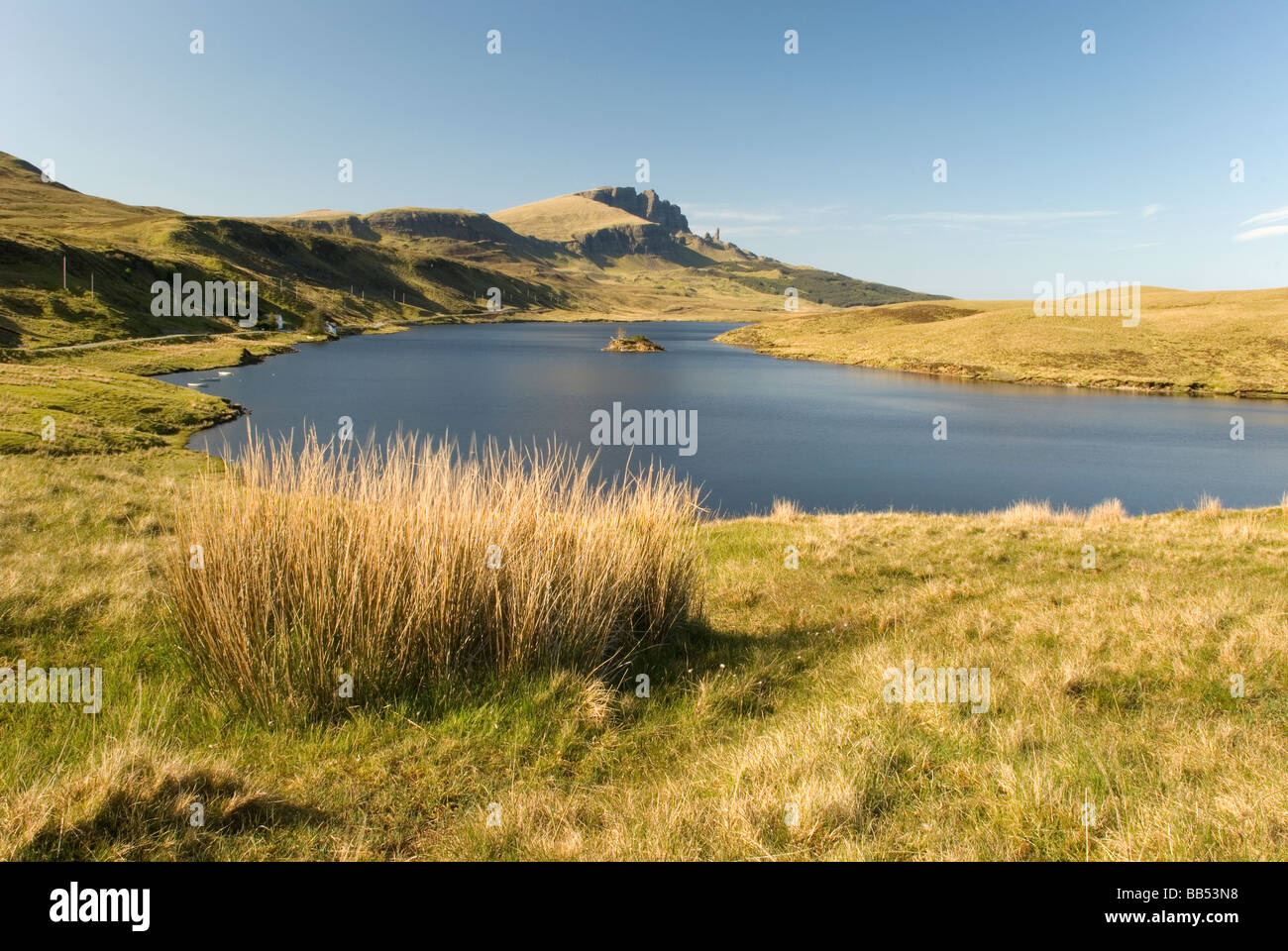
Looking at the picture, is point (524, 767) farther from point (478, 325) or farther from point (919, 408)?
point (478, 325)

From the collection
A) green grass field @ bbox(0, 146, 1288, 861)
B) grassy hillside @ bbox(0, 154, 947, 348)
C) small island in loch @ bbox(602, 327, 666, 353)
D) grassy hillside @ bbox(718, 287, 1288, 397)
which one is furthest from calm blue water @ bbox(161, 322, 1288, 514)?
small island in loch @ bbox(602, 327, 666, 353)

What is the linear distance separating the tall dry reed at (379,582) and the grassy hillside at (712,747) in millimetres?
319

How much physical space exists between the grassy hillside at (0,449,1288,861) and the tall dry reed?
0.32 metres

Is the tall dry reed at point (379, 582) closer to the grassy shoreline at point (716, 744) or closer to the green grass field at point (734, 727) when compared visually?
the green grass field at point (734, 727)

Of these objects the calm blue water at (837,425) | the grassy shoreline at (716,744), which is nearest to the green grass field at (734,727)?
the grassy shoreline at (716,744)

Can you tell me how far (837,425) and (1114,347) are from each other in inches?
1600

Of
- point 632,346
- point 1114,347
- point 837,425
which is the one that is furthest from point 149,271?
point 1114,347

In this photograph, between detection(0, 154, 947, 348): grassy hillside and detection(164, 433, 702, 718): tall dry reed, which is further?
detection(0, 154, 947, 348): grassy hillside

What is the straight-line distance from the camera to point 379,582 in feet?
18.8

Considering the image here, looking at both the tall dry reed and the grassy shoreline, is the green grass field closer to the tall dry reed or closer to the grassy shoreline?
the grassy shoreline

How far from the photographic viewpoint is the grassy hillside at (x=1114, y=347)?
55.9 metres

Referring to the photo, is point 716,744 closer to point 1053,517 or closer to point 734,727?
point 734,727

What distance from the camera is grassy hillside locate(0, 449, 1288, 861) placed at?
361 cm
